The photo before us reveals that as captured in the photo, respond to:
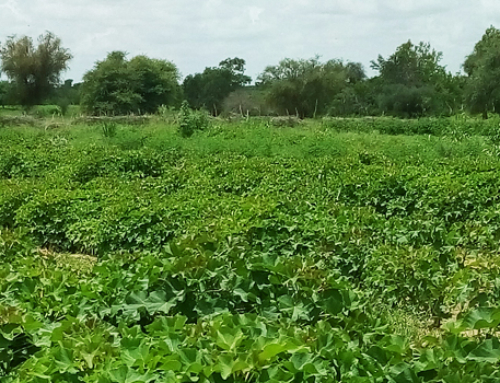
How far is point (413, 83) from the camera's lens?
33.3 meters

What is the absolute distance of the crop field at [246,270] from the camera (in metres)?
2.78

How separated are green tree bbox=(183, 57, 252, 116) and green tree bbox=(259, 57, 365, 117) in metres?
3.66

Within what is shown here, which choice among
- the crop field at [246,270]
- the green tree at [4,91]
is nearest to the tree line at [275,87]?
the green tree at [4,91]

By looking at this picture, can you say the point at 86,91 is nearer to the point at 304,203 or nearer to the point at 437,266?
the point at 304,203

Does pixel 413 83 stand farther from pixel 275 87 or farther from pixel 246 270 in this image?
pixel 246 270

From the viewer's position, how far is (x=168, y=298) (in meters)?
3.70

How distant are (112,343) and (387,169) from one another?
7.21 metres

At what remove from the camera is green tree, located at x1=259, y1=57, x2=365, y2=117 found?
112ft

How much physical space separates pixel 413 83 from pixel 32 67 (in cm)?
1841

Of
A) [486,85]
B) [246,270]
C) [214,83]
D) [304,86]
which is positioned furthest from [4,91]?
[246,270]

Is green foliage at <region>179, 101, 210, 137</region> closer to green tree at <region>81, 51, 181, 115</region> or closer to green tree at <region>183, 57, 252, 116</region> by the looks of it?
green tree at <region>81, 51, 181, 115</region>

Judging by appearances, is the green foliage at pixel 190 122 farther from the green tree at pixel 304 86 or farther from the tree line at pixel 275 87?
the green tree at pixel 304 86

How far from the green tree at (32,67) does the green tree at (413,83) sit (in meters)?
15.8

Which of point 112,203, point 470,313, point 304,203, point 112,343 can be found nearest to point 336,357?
point 470,313
